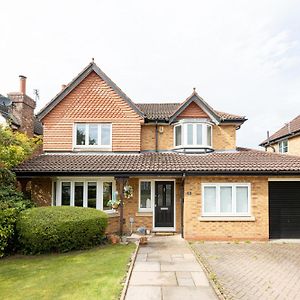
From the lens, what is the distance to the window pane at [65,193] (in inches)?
582

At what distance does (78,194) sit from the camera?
14836 millimetres

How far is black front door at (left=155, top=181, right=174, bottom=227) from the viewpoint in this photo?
15141 millimetres

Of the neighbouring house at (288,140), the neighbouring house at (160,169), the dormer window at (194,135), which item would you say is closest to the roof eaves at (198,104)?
the neighbouring house at (160,169)

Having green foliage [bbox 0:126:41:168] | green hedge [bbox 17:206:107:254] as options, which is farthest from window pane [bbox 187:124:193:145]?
green foliage [bbox 0:126:41:168]

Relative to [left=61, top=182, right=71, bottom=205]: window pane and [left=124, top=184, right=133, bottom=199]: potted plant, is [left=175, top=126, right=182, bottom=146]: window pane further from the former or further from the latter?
[left=61, top=182, right=71, bottom=205]: window pane

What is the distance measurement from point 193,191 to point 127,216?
3.73 m

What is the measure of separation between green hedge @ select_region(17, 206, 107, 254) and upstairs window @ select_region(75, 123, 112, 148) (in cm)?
525

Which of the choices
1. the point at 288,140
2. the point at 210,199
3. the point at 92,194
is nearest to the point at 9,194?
the point at 92,194

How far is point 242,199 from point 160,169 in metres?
4.14

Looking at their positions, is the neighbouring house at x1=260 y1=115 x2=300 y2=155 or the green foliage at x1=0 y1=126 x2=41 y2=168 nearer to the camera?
the green foliage at x1=0 y1=126 x2=41 y2=168

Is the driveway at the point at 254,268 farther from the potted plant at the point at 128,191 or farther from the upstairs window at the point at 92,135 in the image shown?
the upstairs window at the point at 92,135

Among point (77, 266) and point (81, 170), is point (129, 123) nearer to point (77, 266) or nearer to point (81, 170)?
point (81, 170)

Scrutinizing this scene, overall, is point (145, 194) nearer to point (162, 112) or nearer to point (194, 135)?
point (194, 135)

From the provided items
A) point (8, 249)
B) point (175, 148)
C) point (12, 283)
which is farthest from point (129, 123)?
point (12, 283)
